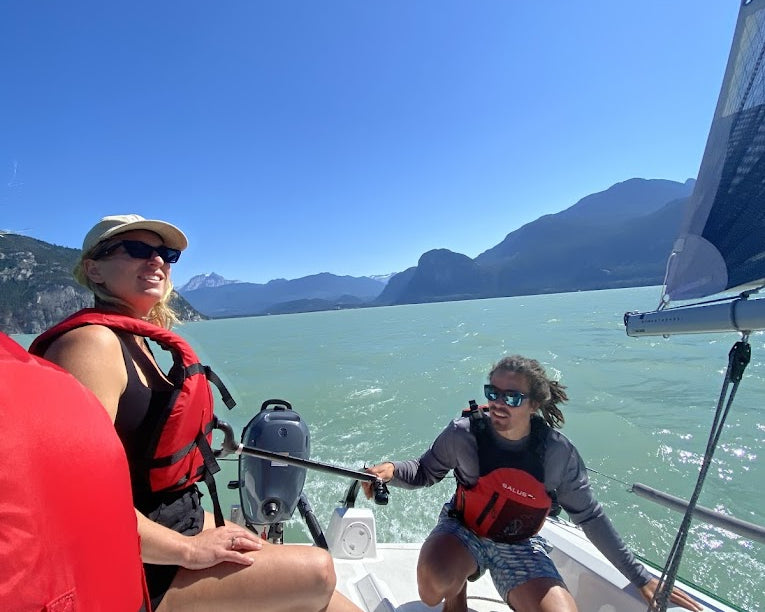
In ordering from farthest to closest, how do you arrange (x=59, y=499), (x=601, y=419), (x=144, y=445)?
(x=601, y=419) → (x=144, y=445) → (x=59, y=499)

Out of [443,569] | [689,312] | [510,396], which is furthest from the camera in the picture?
[510,396]

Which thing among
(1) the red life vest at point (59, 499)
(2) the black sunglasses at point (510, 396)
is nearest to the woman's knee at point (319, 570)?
(1) the red life vest at point (59, 499)

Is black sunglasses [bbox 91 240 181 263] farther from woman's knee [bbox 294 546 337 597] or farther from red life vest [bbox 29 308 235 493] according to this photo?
woman's knee [bbox 294 546 337 597]

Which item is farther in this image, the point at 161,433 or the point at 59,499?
the point at 161,433

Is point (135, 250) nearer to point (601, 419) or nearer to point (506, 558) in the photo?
point (506, 558)

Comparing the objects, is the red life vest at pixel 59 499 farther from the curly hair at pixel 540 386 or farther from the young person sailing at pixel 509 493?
the curly hair at pixel 540 386

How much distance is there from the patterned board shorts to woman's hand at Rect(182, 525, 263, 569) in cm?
128

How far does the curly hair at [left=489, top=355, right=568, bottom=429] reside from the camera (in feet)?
7.91

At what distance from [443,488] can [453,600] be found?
12.4ft

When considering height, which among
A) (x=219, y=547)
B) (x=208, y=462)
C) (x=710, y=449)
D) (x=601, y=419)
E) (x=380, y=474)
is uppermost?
(x=208, y=462)

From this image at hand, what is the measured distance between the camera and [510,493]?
7.73ft

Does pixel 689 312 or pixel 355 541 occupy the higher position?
pixel 689 312

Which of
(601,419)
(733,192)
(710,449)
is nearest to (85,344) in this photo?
(710,449)

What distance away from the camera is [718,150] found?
2516 millimetres
